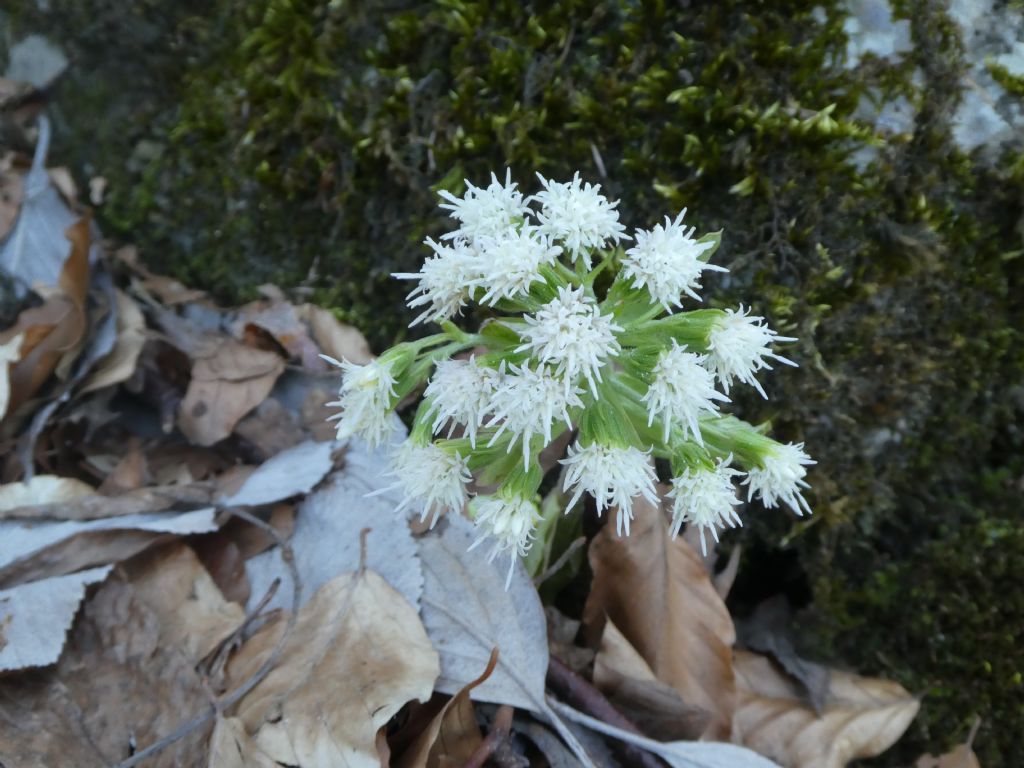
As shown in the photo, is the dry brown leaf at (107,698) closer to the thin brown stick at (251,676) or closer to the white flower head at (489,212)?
the thin brown stick at (251,676)

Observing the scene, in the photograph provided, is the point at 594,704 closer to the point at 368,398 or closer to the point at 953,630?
the point at 368,398

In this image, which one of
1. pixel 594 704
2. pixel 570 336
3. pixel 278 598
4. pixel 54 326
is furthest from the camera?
pixel 54 326

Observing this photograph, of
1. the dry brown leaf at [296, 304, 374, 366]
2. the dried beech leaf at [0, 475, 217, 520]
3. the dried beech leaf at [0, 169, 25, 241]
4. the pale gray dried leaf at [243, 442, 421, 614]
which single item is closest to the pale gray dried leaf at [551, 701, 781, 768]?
the pale gray dried leaf at [243, 442, 421, 614]

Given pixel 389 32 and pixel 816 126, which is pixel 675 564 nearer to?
pixel 816 126

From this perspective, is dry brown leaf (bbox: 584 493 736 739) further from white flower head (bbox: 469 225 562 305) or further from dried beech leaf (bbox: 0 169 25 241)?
dried beech leaf (bbox: 0 169 25 241)

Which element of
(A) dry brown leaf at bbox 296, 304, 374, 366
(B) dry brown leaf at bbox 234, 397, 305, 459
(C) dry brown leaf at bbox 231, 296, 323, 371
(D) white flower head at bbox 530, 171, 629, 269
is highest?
(D) white flower head at bbox 530, 171, 629, 269

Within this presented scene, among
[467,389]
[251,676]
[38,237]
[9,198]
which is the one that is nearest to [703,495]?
[467,389]

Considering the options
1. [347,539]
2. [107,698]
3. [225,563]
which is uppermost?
[347,539]
